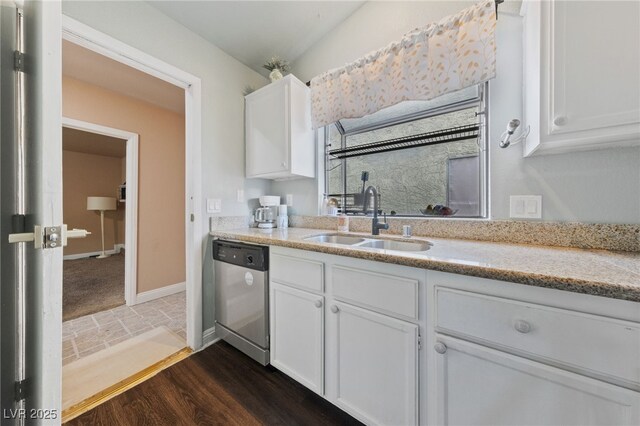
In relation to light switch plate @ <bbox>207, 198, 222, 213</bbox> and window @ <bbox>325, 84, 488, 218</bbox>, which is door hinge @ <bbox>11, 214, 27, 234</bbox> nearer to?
light switch plate @ <bbox>207, 198, 222, 213</bbox>

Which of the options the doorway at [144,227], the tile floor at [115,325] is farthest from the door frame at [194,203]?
the tile floor at [115,325]

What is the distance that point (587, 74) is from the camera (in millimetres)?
860

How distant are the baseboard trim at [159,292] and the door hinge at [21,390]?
2050 mm

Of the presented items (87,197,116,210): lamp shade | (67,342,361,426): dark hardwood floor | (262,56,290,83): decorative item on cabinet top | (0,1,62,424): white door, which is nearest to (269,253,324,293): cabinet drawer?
(67,342,361,426): dark hardwood floor

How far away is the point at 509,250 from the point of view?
1.04 meters

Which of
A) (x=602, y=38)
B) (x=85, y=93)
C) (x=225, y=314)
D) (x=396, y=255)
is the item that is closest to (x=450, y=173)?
(x=602, y=38)

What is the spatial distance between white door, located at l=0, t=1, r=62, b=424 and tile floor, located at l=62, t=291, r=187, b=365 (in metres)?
1.25

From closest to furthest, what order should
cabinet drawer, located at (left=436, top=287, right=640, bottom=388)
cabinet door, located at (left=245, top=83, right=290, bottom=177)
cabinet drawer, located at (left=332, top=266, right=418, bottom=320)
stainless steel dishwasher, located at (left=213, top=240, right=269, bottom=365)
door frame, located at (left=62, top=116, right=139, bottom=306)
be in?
1. cabinet drawer, located at (left=436, top=287, right=640, bottom=388)
2. cabinet drawer, located at (left=332, top=266, right=418, bottom=320)
3. stainless steel dishwasher, located at (left=213, top=240, right=269, bottom=365)
4. cabinet door, located at (left=245, top=83, right=290, bottom=177)
5. door frame, located at (left=62, top=116, right=139, bottom=306)

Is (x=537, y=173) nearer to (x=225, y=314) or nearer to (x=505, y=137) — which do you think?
(x=505, y=137)

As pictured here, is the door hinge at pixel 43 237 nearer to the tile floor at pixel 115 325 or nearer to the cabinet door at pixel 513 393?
the cabinet door at pixel 513 393

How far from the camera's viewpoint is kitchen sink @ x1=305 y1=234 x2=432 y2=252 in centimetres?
137

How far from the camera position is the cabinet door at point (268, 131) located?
1.89 metres

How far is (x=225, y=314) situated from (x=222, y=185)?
1.06 m

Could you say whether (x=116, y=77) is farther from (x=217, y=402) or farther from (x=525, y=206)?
(x=525, y=206)
